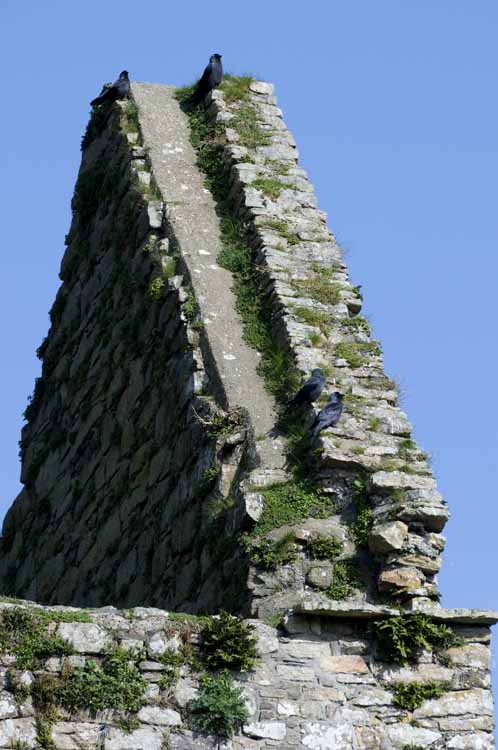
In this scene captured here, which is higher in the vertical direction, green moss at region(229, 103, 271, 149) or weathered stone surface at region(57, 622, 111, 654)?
green moss at region(229, 103, 271, 149)

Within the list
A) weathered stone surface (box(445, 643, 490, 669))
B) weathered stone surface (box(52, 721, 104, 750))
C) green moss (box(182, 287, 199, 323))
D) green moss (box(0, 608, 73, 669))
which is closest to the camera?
weathered stone surface (box(52, 721, 104, 750))

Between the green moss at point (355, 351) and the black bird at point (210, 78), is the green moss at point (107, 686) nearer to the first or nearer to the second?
the green moss at point (355, 351)

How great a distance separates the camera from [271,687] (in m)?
8.99

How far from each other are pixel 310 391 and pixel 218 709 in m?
2.51

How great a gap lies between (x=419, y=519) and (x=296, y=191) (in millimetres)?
3566

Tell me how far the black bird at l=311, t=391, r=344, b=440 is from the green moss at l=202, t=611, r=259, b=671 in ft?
5.64

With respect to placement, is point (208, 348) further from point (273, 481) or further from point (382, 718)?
point (382, 718)

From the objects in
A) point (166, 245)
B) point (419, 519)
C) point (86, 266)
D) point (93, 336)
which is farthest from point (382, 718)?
point (86, 266)

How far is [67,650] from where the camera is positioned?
865 centimetres

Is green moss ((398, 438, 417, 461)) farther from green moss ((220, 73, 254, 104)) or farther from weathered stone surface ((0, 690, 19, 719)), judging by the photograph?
green moss ((220, 73, 254, 104))

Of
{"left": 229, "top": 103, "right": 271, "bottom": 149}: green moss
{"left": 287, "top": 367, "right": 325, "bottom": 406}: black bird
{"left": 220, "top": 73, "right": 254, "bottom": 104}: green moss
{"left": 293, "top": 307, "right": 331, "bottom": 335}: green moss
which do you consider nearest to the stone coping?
{"left": 287, "top": 367, "right": 325, "bottom": 406}: black bird

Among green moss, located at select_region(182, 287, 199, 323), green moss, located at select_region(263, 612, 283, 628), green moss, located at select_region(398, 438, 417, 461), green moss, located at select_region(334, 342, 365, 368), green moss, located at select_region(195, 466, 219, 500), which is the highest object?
green moss, located at select_region(182, 287, 199, 323)

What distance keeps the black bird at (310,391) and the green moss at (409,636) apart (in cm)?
176

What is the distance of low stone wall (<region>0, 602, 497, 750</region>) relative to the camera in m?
8.52
